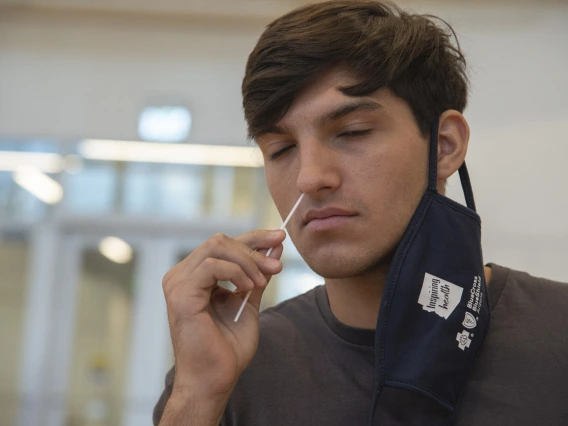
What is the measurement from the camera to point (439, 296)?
1.05 meters

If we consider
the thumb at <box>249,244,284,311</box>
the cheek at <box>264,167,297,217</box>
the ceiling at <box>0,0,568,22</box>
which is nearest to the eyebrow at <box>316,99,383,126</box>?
the cheek at <box>264,167,297,217</box>

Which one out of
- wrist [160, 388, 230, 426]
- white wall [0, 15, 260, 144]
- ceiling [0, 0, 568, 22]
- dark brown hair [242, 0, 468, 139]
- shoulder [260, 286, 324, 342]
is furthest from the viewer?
white wall [0, 15, 260, 144]

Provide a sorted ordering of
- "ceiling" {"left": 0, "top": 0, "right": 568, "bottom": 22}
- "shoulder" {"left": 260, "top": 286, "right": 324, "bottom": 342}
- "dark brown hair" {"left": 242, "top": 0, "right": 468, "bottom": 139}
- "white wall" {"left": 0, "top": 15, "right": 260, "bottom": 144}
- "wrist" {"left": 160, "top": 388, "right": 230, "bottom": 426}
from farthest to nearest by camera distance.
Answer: "white wall" {"left": 0, "top": 15, "right": 260, "bottom": 144}, "ceiling" {"left": 0, "top": 0, "right": 568, "bottom": 22}, "shoulder" {"left": 260, "top": 286, "right": 324, "bottom": 342}, "dark brown hair" {"left": 242, "top": 0, "right": 468, "bottom": 139}, "wrist" {"left": 160, "top": 388, "right": 230, "bottom": 426}

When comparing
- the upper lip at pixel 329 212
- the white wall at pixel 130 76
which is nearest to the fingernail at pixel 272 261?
the upper lip at pixel 329 212

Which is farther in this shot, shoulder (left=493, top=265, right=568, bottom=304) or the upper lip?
shoulder (left=493, top=265, right=568, bottom=304)

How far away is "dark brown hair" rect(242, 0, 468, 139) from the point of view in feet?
3.67

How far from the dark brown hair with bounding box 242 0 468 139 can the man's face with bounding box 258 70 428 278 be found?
23 millimetres

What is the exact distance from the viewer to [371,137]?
1.09 metres

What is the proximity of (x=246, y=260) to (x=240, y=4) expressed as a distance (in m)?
2.60

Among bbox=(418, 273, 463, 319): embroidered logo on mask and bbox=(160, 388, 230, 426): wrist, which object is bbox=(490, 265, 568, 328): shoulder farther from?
bbox=(160, 388, 230, 426): wrist

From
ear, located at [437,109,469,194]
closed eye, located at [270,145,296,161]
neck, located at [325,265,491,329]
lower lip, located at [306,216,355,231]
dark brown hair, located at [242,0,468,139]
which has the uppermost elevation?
dark brown hair, located at [242,0,468,139]

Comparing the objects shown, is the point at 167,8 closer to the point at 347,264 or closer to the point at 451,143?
the point at 451,143

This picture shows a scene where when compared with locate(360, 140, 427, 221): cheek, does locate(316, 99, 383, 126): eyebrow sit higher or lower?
higher

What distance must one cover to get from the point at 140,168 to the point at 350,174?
316 centimetres
